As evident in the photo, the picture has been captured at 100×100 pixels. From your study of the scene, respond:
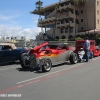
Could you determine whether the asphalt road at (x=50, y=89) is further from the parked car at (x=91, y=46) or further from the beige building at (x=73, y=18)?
the beige building at (x=73, y=18)

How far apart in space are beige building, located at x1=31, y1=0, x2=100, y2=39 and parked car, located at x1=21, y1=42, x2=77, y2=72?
1830 inches

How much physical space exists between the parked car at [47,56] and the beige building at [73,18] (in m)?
46.5

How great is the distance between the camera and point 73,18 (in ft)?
200

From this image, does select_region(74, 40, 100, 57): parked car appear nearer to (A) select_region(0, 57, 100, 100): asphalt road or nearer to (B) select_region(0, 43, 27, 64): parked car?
(B) select_region(0, 43, 27, 64): parked car

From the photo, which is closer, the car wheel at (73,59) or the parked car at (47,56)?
the parked car at (47,56)

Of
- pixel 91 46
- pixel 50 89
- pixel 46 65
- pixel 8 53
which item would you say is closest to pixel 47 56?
pixel 46 65

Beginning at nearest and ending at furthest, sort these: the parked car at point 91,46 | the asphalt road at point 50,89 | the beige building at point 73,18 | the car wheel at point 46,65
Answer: the asphalt road at point 50,89, the car wheel at point 46,65, the parked car at point 91,46, the beige building at point 73,18

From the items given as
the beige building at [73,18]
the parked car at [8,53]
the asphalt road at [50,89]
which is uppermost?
the beige building at [73,18]

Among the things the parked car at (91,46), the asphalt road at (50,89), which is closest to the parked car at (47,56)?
the asphalt road at (50,89)

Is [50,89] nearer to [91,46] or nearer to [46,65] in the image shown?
[46,65]

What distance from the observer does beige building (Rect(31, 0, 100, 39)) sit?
57.8 m

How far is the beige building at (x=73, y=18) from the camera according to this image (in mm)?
57812

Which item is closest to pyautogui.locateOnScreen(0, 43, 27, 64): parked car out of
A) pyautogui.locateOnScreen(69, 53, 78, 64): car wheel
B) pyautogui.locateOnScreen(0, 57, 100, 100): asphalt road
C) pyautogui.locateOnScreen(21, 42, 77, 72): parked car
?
pyautogui.locateOnScreen(21, 42, 77, 72): parked car

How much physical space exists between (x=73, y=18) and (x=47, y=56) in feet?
171
